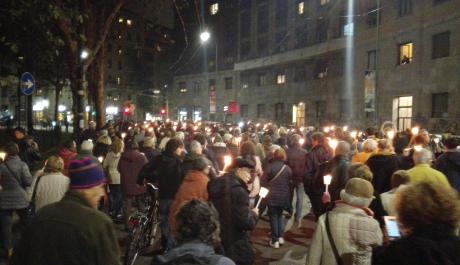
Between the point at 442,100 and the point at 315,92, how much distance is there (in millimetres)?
15135

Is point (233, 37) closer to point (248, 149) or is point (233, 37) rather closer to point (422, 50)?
point (422, 50)

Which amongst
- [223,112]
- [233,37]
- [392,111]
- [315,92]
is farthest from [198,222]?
[233,37]

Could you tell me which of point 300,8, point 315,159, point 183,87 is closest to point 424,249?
point 315,159

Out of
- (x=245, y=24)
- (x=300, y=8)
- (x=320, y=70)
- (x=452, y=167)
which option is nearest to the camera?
(x=452, y=167)

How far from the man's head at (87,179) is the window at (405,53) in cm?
2756

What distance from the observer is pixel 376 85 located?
31078 millimetres

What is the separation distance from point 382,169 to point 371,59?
2586 centimetres

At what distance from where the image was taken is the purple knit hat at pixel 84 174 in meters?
3.31

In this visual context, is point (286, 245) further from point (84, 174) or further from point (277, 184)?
point (84, 174)

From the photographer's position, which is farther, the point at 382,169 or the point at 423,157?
the point at 382,169

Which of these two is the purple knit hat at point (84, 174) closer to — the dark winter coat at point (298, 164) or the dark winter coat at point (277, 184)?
the dark winter coat at point (277, 184)

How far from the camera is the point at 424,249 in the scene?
255cm

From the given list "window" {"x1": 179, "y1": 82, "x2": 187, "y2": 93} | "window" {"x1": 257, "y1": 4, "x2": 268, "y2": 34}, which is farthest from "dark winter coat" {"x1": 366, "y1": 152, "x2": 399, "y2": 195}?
"window" {"x1": 179, "y1": 82, "x2": 187, "y2": 93}

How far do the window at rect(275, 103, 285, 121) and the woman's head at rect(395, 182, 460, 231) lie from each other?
42.3 metres
